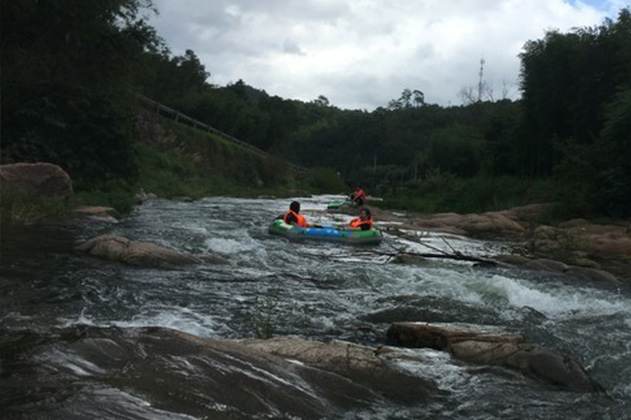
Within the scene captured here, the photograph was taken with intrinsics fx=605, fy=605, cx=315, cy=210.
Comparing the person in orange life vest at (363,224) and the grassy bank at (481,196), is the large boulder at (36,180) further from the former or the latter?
the grassy bank at (481,196)

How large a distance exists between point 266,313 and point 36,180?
37.2 ft

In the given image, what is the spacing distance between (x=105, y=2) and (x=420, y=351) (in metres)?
19.6

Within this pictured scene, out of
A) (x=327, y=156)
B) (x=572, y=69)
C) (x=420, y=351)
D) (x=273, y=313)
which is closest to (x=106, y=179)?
(x=273, y=313)

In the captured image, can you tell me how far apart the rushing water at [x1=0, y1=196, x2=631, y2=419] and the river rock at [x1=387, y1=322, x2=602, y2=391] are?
0.16 meters

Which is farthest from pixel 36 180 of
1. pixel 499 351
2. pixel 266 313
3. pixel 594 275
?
pixel 499 351

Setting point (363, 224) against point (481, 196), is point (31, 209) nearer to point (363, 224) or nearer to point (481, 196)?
point (363, 224)

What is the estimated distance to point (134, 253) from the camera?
10344 millimetres

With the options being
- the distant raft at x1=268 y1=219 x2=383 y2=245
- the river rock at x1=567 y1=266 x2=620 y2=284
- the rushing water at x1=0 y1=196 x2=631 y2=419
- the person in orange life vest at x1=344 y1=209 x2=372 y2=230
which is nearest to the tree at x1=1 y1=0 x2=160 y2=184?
the rushing water at x1=0 y1=196 x2=631 y2=419

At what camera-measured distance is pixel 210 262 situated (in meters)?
11.2

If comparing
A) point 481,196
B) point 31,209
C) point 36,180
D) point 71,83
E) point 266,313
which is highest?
point 71,83

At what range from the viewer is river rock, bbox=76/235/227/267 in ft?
33.7

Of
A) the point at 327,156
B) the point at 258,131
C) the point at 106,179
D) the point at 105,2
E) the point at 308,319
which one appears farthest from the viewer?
the point at 327,156

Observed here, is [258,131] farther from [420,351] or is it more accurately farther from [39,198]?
[420,351]

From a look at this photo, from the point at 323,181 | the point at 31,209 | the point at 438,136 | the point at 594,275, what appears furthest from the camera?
the point at 323,181
